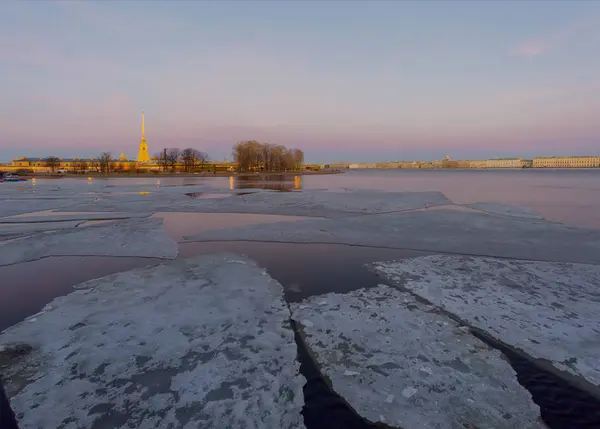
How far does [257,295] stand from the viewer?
517 centimetres

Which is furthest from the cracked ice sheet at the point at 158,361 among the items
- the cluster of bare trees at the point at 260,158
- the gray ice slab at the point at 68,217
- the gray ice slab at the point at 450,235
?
the cluster of bare trees at the point at 260,158

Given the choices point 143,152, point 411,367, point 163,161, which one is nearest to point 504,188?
point 411,367

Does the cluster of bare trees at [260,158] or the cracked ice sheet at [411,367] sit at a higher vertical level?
the cluster of bare trees at [260,158]

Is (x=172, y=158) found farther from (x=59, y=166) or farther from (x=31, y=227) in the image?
(x=31, y=227)

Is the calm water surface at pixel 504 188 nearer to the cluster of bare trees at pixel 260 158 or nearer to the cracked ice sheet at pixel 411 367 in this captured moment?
the cracked ice sheet at pixel 411 367

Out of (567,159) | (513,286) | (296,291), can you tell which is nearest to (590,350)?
(513,286)

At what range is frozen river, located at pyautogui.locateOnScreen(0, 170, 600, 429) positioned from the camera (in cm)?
286

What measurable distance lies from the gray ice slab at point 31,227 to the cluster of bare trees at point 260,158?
8705 cm

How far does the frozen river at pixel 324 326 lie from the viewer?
2.86 metres

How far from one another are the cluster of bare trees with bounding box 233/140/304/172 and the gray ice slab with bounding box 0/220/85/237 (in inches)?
3427

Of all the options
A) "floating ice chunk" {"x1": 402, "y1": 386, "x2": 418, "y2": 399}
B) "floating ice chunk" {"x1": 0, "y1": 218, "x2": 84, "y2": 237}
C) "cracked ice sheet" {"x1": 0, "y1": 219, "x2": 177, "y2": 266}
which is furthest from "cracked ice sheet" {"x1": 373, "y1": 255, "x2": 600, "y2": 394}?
"floating ice chunk" {"x1": 0, "y1": 218, "x2": 84, "y2": 237}

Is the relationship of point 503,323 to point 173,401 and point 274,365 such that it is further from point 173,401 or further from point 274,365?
point 173,401

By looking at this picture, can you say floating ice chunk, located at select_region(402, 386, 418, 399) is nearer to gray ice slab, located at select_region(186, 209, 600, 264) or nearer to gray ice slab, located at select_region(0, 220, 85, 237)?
gray ice slab, located at select_region(186, 209, 600, 264)

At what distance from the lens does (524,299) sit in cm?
501
